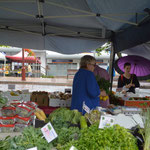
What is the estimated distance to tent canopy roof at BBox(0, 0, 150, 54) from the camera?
328cm

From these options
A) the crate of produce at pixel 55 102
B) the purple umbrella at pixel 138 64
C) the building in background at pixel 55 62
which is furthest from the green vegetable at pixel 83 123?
the building in background at pixel 55 62

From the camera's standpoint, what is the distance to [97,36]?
5.30 metres

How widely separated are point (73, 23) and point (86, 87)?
93.3 inches

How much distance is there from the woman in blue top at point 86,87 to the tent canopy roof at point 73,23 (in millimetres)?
1021

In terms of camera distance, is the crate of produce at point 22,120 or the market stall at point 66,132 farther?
the crate of produce at point 22,120

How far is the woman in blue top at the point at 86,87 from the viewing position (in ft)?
9.78

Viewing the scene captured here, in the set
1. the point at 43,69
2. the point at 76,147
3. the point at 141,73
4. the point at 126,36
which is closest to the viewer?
the point at 76,147

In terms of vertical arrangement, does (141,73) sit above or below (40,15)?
below

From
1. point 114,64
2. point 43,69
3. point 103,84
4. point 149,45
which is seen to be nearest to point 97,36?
point 114,64

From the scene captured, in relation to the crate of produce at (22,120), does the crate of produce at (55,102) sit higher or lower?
lower

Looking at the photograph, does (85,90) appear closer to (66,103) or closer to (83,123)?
(83,123)

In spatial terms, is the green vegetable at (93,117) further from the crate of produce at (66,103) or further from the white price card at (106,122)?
the crate of produce at (66,103)

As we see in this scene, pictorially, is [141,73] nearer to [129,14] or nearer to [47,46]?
[129,14]

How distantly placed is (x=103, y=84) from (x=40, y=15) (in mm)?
2033
